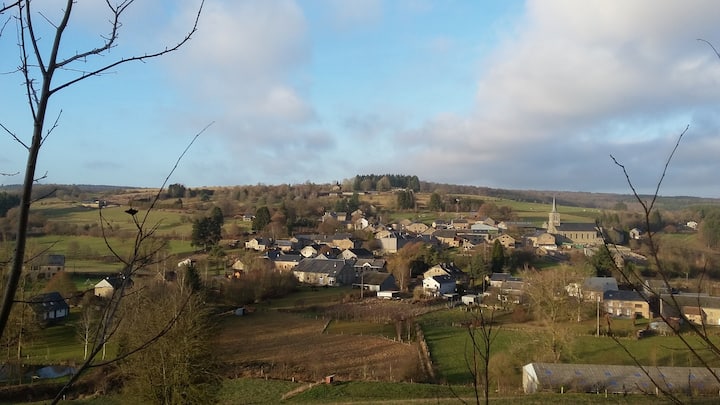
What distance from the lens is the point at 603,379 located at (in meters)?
16.8

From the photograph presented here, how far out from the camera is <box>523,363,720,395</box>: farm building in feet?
53.7

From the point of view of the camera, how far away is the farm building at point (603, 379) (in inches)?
644

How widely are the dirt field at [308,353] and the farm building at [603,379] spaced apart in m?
4.60

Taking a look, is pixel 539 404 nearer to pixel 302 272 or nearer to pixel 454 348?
pixel 454 348

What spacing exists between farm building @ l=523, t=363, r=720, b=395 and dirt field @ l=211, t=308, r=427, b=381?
4.60m

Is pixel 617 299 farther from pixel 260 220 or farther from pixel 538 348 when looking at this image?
pixel 260 220

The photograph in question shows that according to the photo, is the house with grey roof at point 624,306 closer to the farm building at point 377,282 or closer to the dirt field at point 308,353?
the farm building at point 377,282

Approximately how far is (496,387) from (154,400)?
12.2m

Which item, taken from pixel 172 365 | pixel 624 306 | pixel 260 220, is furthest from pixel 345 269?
pixel 172 365

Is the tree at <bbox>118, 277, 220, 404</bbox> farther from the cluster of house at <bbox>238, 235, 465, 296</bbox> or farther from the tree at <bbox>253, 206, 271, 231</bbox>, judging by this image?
the tree at <bbox>253, 206, 271, 231</bbox>

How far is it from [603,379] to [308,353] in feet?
41.3

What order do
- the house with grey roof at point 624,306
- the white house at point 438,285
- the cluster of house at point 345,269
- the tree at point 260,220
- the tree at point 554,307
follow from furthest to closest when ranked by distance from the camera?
the tree at point 260,220 < the cluster of house at point 345,269 < the white house at point 438,285 < the house with grey roof at point 624,306 < the tree at point 554,307

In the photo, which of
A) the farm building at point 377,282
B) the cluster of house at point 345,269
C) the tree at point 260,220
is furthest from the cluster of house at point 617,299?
the tree at point 260,220

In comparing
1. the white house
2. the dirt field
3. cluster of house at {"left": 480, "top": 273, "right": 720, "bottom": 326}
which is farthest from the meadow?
the white house
